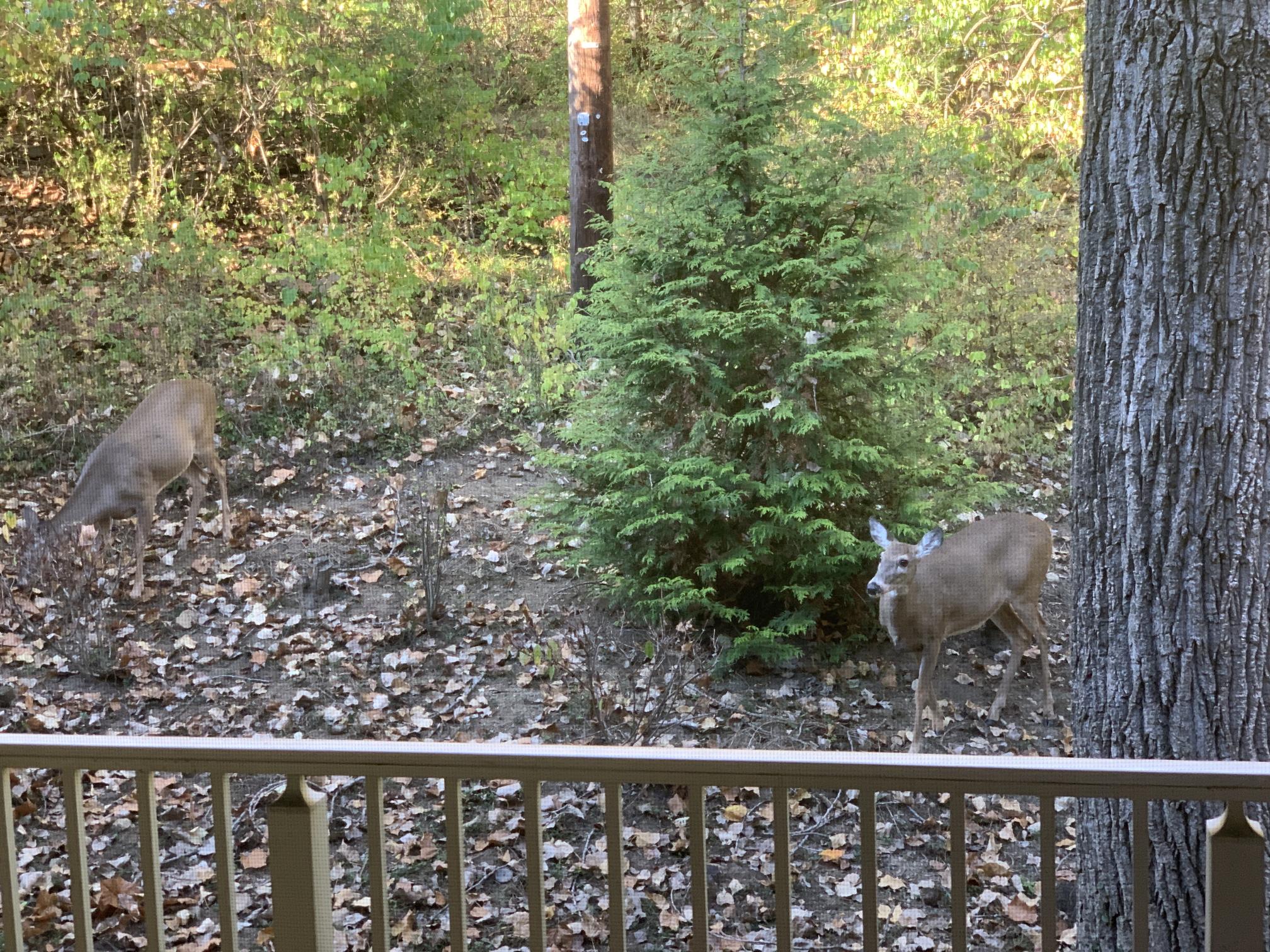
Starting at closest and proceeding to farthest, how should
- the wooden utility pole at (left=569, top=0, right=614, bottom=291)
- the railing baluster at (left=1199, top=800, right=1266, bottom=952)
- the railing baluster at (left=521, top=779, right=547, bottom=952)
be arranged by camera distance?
the railing baluster at (left=1199, top=800, right=1266, bottom=952) → the railing baluster at (left=521, top=779, right=547, bottom=952) → the wooden utility pole at (left=569, top=0, right=614, bottom=291)

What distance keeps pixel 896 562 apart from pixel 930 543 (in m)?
0.10

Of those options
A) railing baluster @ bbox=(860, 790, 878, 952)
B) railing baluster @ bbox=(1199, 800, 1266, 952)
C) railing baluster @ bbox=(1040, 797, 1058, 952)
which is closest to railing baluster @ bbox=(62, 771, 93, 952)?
railing baluster @ bbox=(860, 790, 878, 952)

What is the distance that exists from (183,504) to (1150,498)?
234 cm

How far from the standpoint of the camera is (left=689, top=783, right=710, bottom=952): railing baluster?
3.93 feet

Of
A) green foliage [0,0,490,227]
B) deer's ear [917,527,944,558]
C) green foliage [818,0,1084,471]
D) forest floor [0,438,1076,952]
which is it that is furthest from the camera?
green foliage [0,0,490,227]

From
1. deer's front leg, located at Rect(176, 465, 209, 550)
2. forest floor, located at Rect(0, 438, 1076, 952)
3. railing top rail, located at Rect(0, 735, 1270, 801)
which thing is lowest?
forest floor, located at Rect(0, 438, 1076, 952)

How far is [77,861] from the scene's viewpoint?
4.32 ft

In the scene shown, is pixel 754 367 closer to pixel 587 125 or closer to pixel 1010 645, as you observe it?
pixel 1010 645

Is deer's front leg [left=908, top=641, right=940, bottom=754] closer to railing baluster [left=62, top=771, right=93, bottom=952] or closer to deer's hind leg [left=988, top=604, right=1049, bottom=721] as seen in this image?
deer's hind leg [left=988, top=604, right=1049, bottom=721]

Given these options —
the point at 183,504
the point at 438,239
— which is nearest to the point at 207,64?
the point at 438,239

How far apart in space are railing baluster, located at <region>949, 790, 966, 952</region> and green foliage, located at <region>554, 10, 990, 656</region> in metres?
1.63

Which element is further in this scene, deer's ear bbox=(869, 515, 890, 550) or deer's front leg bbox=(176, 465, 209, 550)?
deer's front leg bbox=(176, 465, 209, 550)

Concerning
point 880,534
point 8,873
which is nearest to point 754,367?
point 880,534

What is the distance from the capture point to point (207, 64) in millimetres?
3418
